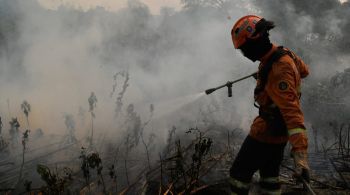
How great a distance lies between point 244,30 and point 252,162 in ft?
3.87

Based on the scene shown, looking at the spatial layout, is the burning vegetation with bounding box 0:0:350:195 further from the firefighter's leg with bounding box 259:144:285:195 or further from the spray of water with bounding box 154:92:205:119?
the firefighter's leg with bounding box 259:144:285:195

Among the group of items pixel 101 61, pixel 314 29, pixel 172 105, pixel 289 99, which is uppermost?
pixel 314 29

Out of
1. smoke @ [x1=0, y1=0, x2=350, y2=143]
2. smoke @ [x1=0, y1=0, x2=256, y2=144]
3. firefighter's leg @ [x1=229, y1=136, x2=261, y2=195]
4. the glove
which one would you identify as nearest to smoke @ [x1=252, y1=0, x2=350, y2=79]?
smoke @ [x1=0, y1=0, x2=350, y2=143]

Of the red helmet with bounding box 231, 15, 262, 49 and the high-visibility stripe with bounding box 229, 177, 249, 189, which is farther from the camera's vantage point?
the high-visibility stripe with bounding box 229, 177, 249, 189

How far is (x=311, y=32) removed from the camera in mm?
11906

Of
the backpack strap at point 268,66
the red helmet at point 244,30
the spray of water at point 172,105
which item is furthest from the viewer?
the spray of water at point 172,105

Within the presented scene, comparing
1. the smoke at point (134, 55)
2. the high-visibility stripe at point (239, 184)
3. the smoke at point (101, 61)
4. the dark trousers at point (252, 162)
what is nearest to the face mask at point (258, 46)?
the dark trousers at point (252, 162)

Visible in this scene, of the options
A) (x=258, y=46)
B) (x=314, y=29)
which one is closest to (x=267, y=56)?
(x=258, y=46)

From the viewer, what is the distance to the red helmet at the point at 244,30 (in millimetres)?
2562

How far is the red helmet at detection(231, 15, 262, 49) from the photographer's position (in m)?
2.56

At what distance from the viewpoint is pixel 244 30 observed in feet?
8.48

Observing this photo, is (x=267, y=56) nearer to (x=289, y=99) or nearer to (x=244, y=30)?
(x=244, y=30)

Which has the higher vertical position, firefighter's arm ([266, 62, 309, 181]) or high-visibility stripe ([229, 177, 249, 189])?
firefighter's arm ([266, 62, 309, 181])

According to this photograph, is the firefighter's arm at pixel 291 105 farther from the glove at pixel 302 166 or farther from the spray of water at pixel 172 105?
the spray of water at pixel 172 105
